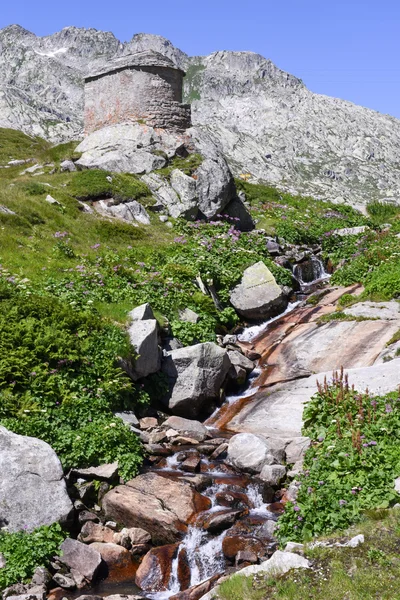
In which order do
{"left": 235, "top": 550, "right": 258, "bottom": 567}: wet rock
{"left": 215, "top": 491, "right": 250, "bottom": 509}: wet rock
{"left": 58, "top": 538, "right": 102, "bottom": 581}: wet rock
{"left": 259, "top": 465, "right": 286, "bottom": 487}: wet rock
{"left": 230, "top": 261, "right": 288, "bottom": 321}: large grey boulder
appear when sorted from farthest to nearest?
{"left": 230, "top": 261, "right": 288, "bottom": 321}: large grey boulder → {"left": 259, "top": 465, "right": 286, "bottom": 487}: wet rock → {"left": 215, "top": 491, "right": 250, "bottom": 509}: wet rock → {"left": 235, "top": 550, "right": 258, "bottom": 567}: wet rock → {"left": 58, "top": 538, "right": 102, "bottom": 581}: wet rock

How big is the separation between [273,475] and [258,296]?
43.1ft

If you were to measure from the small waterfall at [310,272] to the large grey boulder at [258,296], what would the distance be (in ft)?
14.8

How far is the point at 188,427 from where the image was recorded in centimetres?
1645

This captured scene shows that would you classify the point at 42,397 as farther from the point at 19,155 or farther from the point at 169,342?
the point at 19,155

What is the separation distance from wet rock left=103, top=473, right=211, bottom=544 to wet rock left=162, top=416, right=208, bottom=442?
2.91 m

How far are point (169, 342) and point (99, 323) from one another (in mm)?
3085

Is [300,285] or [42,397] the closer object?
[42,397]

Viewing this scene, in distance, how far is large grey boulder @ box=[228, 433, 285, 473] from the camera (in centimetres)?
1391

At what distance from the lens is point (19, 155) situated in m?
54.2

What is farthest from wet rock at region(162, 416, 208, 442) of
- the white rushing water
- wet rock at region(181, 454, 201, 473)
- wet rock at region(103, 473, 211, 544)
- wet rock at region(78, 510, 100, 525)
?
the white rushing water

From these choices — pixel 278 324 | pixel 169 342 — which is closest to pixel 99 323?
pixel 169 342

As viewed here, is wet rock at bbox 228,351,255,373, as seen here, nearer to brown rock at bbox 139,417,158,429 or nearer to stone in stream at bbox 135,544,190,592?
brown rock at bbox 139,417,158,429

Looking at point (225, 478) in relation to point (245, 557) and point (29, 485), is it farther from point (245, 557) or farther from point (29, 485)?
point (29, 485)

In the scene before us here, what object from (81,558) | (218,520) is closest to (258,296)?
(218,520)
